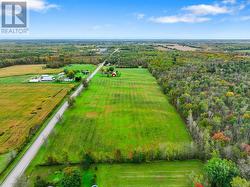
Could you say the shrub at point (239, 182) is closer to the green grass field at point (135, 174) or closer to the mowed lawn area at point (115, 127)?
the green grass field at point (135, 174)

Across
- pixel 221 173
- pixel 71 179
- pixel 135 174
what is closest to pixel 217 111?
pixel 221 173

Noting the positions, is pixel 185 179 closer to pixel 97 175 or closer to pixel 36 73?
pixel 97 175

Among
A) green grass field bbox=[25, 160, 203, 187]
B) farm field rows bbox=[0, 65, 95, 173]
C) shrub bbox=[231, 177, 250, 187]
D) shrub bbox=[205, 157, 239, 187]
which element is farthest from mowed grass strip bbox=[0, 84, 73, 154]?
shrub bbox=[231, 177, 250, 187]

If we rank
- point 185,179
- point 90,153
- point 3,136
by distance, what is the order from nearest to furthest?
point 185,179
point 90,153
point 3,136

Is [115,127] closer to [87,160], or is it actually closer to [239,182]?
[87,160]

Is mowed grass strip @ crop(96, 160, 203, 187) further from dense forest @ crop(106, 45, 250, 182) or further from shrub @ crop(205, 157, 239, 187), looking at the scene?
dense forest @ crop(106, 45, 250, 182)

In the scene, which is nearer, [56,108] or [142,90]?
[56,108]

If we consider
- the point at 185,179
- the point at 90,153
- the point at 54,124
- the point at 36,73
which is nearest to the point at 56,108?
the point at 54,124
